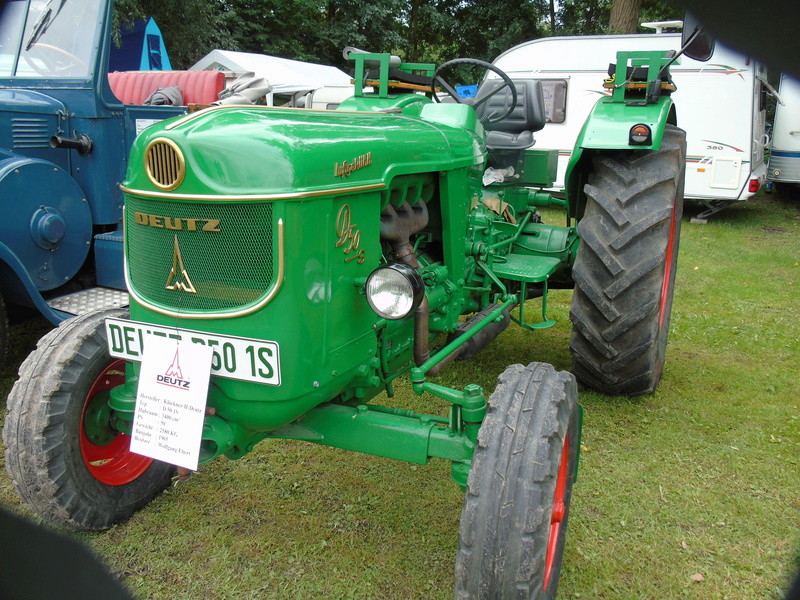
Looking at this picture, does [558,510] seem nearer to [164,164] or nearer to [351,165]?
[351,165]

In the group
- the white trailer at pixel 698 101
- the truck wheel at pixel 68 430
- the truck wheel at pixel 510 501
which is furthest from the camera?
the white trailer at pixel 698 101

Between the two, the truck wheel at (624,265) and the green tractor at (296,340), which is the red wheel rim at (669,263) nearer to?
the truck wheel at (624,265)

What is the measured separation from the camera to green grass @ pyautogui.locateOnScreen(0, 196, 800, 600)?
8.25 ft

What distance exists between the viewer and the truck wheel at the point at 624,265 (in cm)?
340

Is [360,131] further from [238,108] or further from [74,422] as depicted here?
[74,422]

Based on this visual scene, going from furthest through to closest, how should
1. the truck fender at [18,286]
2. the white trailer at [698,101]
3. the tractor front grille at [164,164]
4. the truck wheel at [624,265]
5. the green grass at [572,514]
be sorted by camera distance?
1. the white trailer at [698,101]
2. the truck fender at [18,286]
3. the truck wheel at [624,265]
4. the green grass at [572,514]
5. the tractor front grille at [164,164]

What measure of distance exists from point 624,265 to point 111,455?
94.3 inches

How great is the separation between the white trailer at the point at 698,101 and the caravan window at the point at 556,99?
2 cm

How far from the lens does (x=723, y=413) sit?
3.84m

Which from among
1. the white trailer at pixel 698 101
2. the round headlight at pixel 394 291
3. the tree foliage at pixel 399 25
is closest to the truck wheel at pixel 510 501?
the round headlight at pixel 394 291

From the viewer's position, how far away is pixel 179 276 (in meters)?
2.12

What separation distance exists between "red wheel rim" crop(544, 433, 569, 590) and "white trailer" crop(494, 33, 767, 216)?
27.3 feet

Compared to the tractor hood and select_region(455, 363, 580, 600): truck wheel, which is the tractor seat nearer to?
the tractor hood

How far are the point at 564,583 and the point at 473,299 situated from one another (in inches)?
62.6
